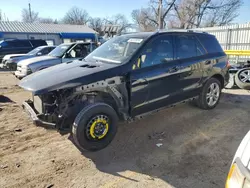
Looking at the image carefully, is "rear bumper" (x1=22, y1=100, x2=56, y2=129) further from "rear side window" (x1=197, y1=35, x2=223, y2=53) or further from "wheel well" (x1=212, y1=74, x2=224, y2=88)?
"wheel well" (x1=212, y1=74, x2=224, y2=88)

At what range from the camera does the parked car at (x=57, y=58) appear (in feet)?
27.3

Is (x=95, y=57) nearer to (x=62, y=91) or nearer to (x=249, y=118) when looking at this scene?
(x=62, y=91)

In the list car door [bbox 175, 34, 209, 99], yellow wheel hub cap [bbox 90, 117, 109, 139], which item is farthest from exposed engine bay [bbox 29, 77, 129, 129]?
car door [bbox 175, 34, 209, 99]

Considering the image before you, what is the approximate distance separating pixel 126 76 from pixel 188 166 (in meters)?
1.70

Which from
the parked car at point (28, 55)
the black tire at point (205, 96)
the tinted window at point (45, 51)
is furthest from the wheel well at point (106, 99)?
the tinted window at point (45, 51)

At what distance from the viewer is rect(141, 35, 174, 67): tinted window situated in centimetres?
377

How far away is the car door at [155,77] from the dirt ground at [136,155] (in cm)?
62

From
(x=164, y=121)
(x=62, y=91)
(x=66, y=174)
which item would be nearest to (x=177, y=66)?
(x=164, y=121)

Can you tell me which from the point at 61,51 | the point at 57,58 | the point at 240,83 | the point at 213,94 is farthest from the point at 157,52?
the point at 61,51

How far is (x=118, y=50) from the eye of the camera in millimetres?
4066

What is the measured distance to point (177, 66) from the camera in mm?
4207

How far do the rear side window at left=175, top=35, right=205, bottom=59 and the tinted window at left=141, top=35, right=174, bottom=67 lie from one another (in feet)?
0.69

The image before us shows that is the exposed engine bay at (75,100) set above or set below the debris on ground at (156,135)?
above

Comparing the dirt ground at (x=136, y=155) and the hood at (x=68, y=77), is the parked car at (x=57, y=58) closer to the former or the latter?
the dirt ground at (x=136, y=155)
